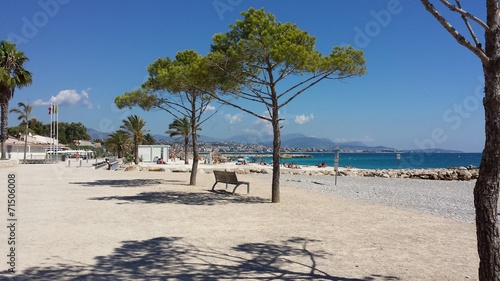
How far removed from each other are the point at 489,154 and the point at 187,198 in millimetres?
9174

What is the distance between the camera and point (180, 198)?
37.6ft

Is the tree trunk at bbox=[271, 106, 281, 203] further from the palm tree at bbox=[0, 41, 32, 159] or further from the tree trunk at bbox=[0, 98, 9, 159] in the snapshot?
the tree trunk at bbox=[0, 98, 9, 159]

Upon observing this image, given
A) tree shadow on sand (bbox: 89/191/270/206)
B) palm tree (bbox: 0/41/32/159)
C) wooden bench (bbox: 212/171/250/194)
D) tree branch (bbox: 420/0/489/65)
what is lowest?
tree shadow on sand (bbox: 89/191/270/206)

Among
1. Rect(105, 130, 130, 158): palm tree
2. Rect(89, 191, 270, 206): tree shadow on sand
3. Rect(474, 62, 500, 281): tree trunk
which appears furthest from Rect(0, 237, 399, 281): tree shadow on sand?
Rect(105, 130, 130, 158): palm tree

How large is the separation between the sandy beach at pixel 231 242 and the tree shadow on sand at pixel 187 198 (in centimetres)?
41

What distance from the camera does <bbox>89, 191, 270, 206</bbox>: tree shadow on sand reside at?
10.6 m

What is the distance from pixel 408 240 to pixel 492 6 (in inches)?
157

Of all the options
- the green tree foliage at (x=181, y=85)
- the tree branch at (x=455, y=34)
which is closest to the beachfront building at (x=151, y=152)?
the green tree foliage at (x=181, y=85)

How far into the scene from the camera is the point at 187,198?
11484 mm

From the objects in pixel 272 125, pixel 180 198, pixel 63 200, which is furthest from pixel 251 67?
pixel 63 200

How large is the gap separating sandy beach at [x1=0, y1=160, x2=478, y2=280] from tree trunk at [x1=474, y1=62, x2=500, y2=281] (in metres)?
1.21

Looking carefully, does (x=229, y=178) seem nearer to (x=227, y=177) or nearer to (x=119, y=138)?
(x=227, y=177)

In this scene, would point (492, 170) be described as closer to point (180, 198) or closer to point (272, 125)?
point (272, 125)

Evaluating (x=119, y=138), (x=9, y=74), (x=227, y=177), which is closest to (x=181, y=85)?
(x=227, y=177)
